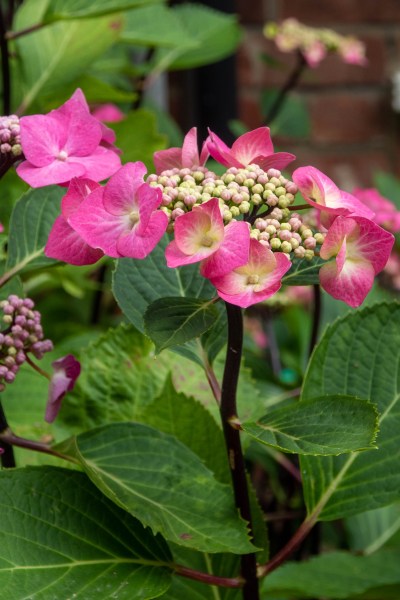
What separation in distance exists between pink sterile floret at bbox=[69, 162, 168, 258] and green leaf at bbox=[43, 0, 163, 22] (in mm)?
455

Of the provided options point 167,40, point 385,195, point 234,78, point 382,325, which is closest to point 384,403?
point 382,325

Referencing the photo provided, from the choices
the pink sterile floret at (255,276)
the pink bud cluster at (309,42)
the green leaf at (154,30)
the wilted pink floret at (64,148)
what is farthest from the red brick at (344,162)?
the pink sterile floret at (255,276)

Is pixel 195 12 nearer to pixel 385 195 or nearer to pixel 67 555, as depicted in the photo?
pixel 385 195

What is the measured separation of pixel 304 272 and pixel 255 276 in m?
0.06

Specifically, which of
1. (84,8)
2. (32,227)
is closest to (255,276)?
(32,227)

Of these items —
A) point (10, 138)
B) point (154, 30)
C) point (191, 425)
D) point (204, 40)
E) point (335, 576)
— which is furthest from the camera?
point (204, 40)

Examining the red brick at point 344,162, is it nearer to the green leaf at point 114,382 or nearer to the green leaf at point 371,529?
the green leaf at point 371,529

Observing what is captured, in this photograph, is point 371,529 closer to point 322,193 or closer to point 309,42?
point 322,193

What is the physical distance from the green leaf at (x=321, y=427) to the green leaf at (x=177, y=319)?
7 cm

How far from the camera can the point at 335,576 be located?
0.77 metres

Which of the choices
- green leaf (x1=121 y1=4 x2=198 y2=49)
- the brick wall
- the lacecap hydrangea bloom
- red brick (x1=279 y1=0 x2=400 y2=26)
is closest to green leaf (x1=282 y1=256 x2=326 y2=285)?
the lacecap hydrangea bloom

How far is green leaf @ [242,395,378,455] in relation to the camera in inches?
19.0

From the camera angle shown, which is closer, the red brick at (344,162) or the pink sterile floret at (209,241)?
the pink sterile floret at (209,241)

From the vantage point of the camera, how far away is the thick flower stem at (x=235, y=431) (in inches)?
19.5
